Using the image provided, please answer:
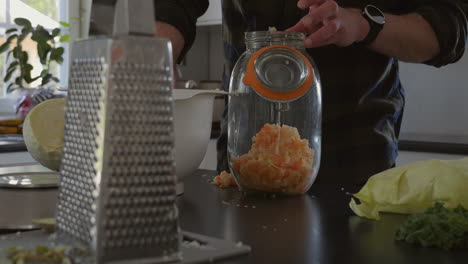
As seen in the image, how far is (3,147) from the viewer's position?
7.29 feet

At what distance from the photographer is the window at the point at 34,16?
314 cm

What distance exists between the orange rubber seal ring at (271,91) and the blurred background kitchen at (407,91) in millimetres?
1296

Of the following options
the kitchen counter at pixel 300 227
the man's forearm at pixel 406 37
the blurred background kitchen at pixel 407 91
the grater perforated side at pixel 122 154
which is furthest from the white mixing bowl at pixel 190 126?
the blurred background kitchen at pixel 407 91

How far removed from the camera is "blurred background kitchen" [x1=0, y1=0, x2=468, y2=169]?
240cm

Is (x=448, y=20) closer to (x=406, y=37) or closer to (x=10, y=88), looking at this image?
(x=406, y=37)

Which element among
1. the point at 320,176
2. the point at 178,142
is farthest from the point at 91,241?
the point at 320,176

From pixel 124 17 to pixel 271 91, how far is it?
1.61 feet

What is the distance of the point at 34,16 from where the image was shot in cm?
327

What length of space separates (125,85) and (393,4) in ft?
3.50

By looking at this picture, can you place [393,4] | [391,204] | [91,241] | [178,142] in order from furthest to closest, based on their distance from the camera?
[393,4] → [178,142] → [391,204] → [91,241]

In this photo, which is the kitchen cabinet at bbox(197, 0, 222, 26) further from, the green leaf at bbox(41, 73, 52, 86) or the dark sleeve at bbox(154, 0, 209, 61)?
the dark sleeve at bbox(154, 0, 209, 61)

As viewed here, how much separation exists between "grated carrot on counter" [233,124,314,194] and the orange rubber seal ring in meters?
0.05

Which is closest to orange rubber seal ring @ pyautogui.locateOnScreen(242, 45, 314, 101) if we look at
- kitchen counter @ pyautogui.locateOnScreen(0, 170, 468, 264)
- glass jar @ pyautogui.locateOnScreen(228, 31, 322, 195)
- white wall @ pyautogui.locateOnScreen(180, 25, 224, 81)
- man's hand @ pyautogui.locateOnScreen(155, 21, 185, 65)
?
glass jar @ pyautogui.locateOnScreen(228, 31, 322, 195)

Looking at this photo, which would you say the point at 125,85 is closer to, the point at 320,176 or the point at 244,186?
the point at 244,186
